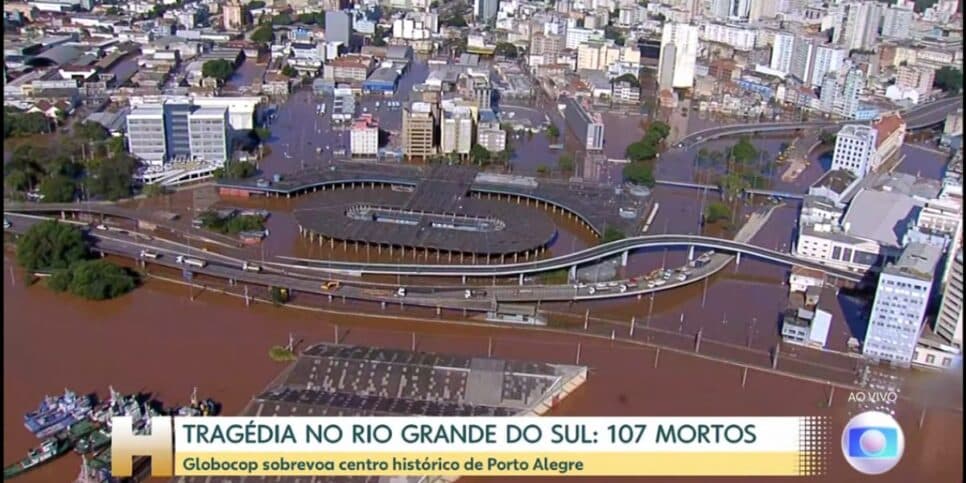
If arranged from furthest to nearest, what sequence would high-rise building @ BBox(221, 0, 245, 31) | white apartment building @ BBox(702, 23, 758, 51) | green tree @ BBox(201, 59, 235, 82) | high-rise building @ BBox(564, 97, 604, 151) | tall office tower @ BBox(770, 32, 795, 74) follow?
1. high-rise building @ BBox(221, 0, 245, 31)
2. white apartment building @ BBox(702, 23, 758, 51)
3. tall office tower @ BBox(770, 32, 795, 74)
4. green tree @ BBox(201, 59, 235, 82)
5. high-rise building @ BBox(564, 97, 604, 151)

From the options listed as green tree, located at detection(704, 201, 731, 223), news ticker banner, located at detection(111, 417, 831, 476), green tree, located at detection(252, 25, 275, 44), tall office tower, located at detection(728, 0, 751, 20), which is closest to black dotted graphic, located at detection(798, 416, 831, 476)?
news ticker banner, located at detection(111, 417, 831, 476)

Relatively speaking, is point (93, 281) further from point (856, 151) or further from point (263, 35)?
point (263, 35)

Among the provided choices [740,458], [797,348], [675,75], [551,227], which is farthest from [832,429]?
[675,75]

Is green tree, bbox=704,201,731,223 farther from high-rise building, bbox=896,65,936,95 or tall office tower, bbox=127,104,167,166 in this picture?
high-rise building, bbox=896,65,936,95

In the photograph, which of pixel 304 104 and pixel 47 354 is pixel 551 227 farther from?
pixel 304 104

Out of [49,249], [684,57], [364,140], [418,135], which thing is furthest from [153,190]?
[684,57]

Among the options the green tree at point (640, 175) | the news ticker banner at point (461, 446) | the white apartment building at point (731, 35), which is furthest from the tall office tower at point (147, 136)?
the white apartment building at point (731, 35)
